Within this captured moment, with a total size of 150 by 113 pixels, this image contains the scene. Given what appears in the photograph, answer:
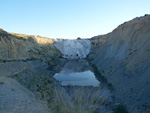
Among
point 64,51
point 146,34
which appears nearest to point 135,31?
point 146,34

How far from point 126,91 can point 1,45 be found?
64.6 ft

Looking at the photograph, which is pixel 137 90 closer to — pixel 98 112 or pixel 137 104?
pixel 137 104

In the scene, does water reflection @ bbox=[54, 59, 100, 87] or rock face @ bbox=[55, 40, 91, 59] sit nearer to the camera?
water reflection @ bbox=[54, 59, 100, 87]

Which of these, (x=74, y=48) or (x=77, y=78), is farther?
(x=74, y=48)

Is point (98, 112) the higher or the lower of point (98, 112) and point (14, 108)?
the lower

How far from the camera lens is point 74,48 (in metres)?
66.7

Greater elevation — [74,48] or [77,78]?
[74,48]

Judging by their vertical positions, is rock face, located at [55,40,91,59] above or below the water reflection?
above

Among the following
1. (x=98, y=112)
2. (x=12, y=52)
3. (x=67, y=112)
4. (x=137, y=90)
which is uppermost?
(x=12, y=52)

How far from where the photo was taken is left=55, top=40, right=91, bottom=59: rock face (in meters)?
61.7

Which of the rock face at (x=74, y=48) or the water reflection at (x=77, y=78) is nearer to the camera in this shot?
the water reflection at (x=77, y=78)

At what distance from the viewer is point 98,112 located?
8094mm

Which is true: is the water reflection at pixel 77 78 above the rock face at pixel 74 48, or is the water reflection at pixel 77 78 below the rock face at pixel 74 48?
below

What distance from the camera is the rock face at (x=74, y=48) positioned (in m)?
61.7
